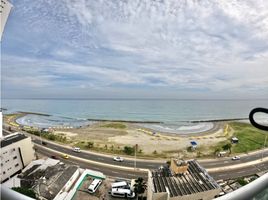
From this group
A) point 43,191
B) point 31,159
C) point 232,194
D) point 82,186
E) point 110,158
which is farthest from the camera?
point 110,158

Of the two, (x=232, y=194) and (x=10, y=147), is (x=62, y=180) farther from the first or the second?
(x=232, y=194)

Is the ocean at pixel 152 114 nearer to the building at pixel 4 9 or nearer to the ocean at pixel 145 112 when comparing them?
the ocean at pixel 145 112

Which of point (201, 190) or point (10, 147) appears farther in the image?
point (10, 147)

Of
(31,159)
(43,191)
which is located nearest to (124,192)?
(43,191)

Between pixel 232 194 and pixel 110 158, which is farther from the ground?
pixel 232 194

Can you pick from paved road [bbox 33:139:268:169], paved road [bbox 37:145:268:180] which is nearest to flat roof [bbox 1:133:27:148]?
paved road [bbox 37:145:268:180]
